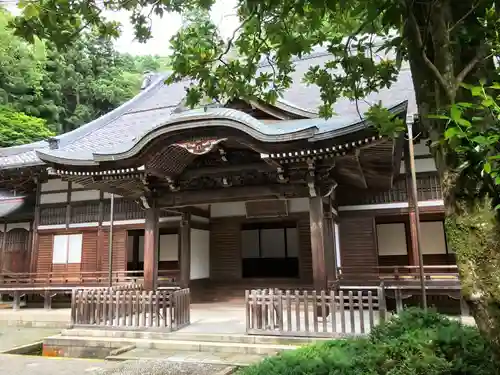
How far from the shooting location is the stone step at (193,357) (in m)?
6.29

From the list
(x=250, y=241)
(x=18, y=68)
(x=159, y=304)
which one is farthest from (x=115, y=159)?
(x=18, y=68)

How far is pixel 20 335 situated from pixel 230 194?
6.41 meters

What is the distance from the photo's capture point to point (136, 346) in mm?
7578

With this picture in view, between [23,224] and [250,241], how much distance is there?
8.81 m

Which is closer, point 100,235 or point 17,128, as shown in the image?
point 100,235

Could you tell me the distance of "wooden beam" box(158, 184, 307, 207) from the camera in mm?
8680

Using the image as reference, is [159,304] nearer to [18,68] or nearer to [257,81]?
[257,81]

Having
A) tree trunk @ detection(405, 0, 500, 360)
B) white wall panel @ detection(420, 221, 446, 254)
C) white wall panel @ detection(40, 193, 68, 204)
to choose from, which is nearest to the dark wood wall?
white wall panel @ detection(420, 221, 446, 254)

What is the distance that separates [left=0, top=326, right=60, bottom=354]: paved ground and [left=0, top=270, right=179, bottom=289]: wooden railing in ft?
7.70

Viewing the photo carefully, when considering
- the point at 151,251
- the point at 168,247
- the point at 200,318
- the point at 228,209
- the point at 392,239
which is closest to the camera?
the point at 200,318

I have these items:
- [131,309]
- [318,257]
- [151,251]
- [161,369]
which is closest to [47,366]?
[161,369]

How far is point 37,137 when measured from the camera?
89.4 feet

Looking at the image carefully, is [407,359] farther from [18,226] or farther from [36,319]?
[18,226]

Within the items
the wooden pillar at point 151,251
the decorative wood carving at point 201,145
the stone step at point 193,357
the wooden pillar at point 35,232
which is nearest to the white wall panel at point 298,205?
the wooden pillar at point 151,251
